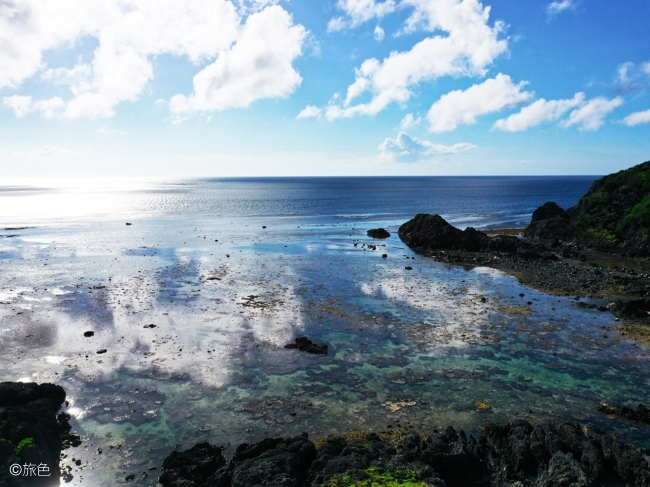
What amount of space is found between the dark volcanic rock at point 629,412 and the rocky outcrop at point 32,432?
2472cm

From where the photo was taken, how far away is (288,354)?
27266 millimetres

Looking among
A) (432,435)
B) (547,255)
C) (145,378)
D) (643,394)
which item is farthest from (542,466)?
(547,255)

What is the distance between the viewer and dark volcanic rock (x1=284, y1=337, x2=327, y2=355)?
27517 millimetres

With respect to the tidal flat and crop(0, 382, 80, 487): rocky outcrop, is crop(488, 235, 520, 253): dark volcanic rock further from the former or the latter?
crop(0, 382, 80, 487): rocky outcrop

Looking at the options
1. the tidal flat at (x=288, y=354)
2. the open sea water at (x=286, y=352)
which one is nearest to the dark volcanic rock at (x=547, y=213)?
the open sea water at (x=286, y=352)

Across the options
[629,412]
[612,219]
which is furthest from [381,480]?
[612,219]

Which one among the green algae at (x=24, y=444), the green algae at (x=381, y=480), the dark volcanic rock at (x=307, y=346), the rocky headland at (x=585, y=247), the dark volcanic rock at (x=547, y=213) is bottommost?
the dark volcanic rock at (x=307, y=346)

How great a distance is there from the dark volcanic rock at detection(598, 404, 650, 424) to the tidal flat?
517 millimetres

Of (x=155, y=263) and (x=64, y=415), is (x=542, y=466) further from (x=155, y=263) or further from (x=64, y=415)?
(x=155, y=263)

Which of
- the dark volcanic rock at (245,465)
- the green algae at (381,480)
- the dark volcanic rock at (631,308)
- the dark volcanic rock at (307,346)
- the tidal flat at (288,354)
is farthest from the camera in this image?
the dark volcanic rock at (631,308)

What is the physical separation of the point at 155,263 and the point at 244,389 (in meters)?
38.0

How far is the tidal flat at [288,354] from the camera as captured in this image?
771 inches

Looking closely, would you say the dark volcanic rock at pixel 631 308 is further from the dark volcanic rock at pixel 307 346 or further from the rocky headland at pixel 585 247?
the dark volcanic rock at pixel 307 346

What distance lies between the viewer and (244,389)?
74.3 ft
